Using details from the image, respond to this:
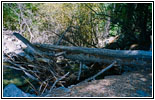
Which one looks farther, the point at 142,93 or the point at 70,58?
the point at 70,58

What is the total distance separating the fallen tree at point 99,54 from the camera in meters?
3.67

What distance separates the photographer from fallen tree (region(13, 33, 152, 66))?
367cm

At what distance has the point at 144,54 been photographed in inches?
143

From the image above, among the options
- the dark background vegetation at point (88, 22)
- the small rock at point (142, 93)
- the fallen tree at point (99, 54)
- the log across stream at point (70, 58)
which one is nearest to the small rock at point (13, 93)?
the log across stream at point (70, 58)

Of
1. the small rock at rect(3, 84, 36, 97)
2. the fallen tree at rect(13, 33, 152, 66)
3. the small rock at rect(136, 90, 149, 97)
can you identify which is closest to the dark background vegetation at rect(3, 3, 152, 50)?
the fallen tree at rect(13, 33, 152, 66)

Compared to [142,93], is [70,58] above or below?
above

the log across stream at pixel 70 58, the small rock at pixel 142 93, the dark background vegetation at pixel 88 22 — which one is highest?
the dark background vegetation at pixel 88 22

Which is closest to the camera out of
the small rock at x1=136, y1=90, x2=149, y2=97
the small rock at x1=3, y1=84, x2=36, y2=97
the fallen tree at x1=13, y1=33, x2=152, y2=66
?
the small rock at x1=136, y1=90, x2=149, y2=97

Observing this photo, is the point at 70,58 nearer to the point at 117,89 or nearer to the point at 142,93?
the point at 117,89

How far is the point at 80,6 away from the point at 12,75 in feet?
13.5

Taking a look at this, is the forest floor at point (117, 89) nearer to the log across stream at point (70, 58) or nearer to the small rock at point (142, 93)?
the small rock at point (142, 93)

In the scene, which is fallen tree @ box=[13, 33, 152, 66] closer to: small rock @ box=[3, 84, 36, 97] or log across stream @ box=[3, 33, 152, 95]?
log across stream @ box=[3, 33, 152, 95]

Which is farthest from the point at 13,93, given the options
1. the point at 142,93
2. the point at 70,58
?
the point at 142,93

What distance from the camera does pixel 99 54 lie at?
4008mm
